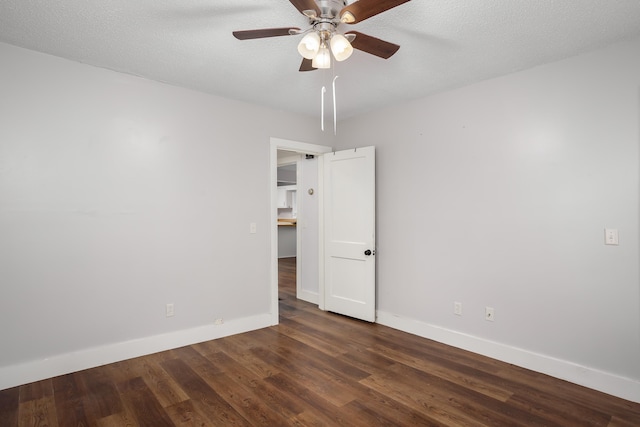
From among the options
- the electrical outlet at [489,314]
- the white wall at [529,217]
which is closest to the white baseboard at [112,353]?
the white wall at [529,217]

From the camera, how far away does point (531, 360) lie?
296cm

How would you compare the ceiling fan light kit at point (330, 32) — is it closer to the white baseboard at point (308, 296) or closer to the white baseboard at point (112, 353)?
the white baseboard at point (112, 353)

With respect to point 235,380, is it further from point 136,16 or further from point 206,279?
point 136,16

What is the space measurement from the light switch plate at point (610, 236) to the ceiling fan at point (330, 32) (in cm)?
212

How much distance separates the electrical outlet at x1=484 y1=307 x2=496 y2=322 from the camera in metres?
3.22

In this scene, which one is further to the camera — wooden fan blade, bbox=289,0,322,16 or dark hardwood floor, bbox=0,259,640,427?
dark hardwood floor, bbox=0,259,640,427

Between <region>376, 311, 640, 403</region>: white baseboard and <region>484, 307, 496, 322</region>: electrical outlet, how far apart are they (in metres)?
0.21

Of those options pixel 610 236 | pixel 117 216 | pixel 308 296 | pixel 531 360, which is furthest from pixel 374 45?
pixel 308 296

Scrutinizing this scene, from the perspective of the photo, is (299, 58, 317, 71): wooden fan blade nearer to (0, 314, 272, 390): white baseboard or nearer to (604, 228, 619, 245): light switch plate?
(604, 228, 619, 245): light switch plate

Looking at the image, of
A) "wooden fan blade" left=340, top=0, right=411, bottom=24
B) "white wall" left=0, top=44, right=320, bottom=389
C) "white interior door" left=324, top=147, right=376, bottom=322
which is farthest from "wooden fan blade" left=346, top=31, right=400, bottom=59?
"white wall" left=0, top=44, right=320, bottom=389

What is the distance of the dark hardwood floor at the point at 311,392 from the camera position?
225 centimetres

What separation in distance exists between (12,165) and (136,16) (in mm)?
1544

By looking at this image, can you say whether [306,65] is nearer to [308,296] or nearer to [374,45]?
[374,45]

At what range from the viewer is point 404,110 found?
155 inches
